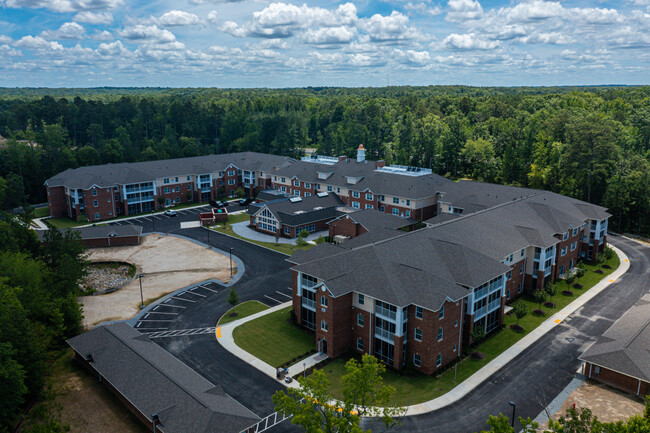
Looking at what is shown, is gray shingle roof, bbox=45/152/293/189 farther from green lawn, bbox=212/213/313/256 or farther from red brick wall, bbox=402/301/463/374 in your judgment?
red brick wall, bbox=402/301/463/374

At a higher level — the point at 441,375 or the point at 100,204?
the point at 100,204

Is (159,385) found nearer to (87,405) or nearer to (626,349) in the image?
(87,405)

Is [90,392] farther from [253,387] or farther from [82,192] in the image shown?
[82,192]

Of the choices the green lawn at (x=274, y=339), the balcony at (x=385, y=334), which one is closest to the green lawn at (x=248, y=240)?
the green lawn at (x=274, y=339)

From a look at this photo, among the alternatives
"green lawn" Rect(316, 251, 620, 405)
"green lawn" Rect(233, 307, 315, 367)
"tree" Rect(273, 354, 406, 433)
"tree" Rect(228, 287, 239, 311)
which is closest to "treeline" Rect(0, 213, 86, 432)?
"tree" Rect(273, 354, 406, 433)

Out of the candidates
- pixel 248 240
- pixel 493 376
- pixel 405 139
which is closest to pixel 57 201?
pixel 248 240

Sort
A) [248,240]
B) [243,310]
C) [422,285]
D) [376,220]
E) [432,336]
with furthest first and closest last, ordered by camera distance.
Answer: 1. [248,240]
2. [376,220]
3. [243,310]
4. [422,285]
5. [432,336]

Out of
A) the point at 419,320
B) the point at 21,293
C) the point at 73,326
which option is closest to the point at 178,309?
the point at 73,326
